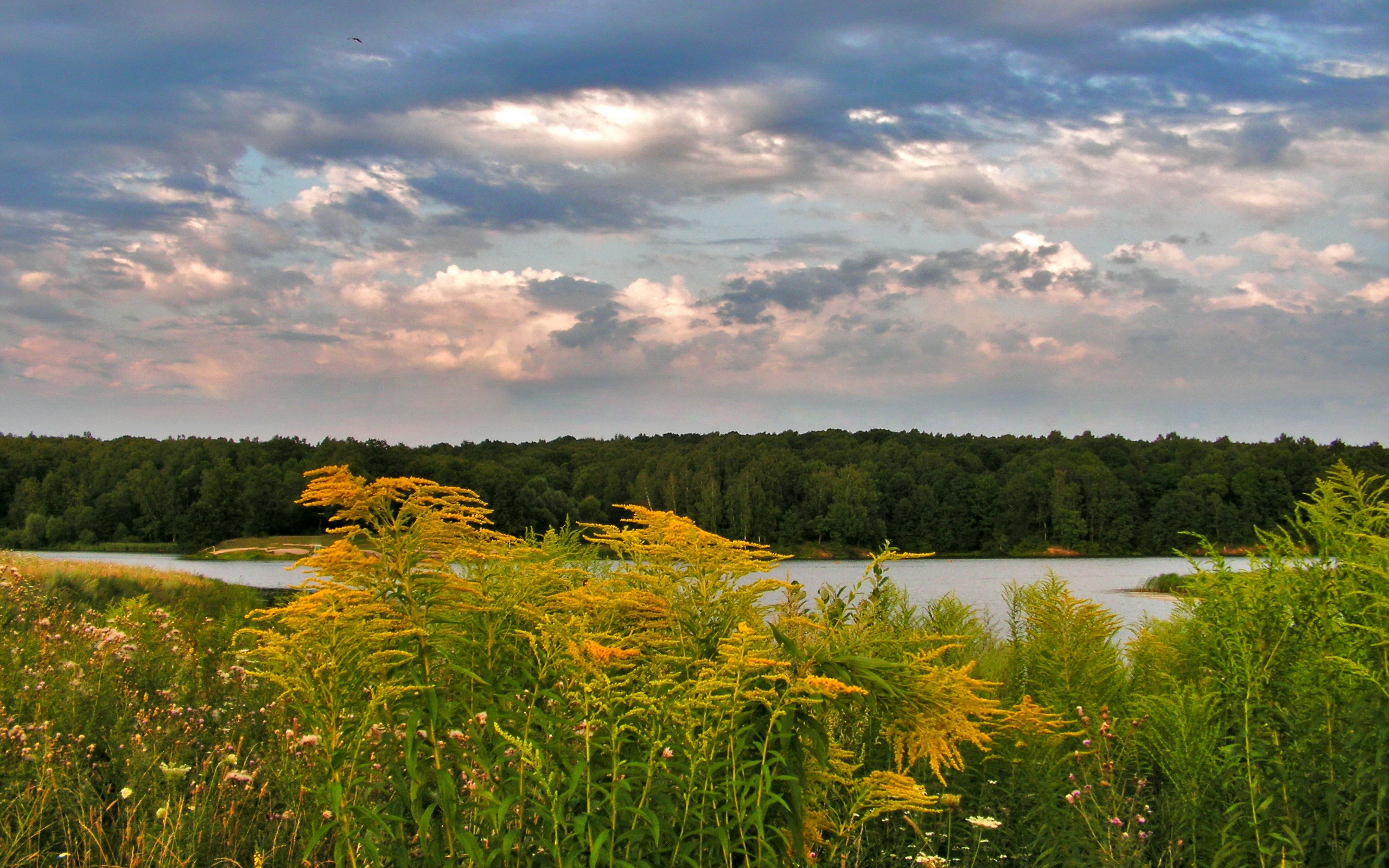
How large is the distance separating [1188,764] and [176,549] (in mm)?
112623

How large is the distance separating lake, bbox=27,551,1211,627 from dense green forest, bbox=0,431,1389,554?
571 centimetres

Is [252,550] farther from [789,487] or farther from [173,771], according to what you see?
[173,771]

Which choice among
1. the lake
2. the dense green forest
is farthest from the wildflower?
the dense green forest

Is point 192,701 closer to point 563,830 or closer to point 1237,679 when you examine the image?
point 563,830

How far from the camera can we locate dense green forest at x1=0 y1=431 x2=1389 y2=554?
96250 mm

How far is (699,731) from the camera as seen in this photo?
386 centimetres

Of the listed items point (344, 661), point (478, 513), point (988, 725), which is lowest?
point (988, 725)

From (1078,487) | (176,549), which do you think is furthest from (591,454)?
(1078,487)

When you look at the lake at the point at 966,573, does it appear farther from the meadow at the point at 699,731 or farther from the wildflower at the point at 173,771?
the wildflower at the point at 173,771

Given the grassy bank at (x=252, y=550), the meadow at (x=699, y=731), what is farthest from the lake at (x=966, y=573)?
the meadow at (x=699, y=731)

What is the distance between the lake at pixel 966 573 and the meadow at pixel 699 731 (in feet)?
110

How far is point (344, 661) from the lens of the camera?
3.64 metres

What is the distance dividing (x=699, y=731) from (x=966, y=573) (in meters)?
79.3

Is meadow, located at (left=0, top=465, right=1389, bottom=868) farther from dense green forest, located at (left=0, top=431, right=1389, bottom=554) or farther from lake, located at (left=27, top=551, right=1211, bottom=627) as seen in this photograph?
dense green forest, located at (left=0, top=431, right=1389, bottom=554)
